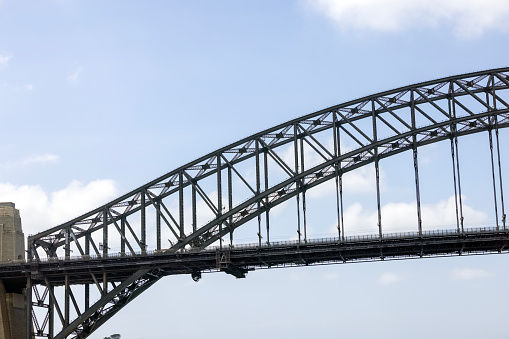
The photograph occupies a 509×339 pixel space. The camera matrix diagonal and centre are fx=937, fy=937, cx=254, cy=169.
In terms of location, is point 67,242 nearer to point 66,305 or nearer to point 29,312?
point 66,305

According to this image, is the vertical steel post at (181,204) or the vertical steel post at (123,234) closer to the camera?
the vertical steel post at (181,204)

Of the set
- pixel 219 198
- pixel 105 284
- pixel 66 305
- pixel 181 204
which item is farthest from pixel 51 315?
pixel 219 198

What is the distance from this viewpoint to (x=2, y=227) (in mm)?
106375

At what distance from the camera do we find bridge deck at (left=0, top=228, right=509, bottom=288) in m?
90.1

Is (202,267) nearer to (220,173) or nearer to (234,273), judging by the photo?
(234,273)

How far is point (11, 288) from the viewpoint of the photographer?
10319 centimetres

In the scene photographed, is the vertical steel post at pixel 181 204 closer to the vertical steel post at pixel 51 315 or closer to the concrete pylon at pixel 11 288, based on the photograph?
the vertical steel post at pixel 51 315

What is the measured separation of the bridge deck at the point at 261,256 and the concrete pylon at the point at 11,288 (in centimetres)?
179

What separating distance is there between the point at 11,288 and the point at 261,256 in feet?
96.4

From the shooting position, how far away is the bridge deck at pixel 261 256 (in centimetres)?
9012

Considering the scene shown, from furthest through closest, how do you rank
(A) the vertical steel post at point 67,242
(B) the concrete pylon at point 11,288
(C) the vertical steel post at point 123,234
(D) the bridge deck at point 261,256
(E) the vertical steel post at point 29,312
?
(A) the vertical steel post at point 67,242, (B) the concrete pylon at point 11,288, (C) the vertical steel post at point 123,234, (E) the vertical steel post at point 29,312, (D) the bridge deck at point 261,256

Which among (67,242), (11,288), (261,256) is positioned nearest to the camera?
(261,256)

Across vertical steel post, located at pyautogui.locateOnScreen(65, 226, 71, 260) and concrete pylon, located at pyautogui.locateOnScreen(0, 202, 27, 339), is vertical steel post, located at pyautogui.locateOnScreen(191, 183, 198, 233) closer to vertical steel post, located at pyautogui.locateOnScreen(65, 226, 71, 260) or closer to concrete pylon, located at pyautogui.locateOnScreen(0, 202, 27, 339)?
vertical steel post, located at pyautogui.locateOnScreen(65, 226, 71, 260)

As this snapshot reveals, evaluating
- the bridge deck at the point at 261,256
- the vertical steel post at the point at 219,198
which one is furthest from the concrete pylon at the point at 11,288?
the vertical steel post at the point at 219,198
